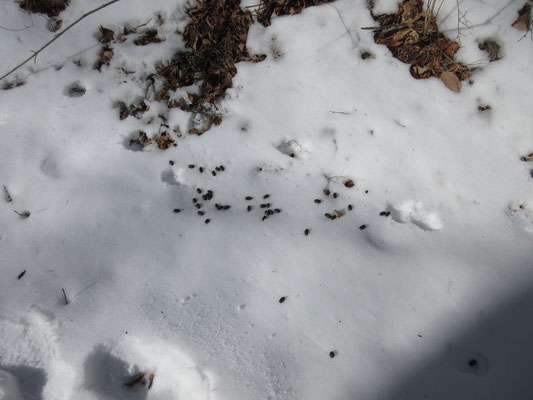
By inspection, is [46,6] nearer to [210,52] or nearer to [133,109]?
[133,109]

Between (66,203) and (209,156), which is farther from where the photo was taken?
(209,156)

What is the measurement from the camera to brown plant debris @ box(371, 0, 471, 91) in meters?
2.67

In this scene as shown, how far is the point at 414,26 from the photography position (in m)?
2.68

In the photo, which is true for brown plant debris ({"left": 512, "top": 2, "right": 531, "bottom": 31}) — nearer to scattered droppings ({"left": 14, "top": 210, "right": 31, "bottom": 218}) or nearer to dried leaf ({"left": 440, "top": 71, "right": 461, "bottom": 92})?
dried leaf ({"left": 440, "top": 71, "right": 461, "bottom": 92})

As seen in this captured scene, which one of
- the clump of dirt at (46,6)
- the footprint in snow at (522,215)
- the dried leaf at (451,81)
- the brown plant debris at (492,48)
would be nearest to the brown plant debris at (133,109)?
the clump of dirt at (46,6)

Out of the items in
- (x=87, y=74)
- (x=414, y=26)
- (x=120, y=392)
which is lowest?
(x=120, y=392)

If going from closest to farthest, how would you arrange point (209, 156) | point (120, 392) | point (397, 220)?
point (120, 392) < point (397, 220) < point (209, 156)

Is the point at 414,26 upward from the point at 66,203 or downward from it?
upward

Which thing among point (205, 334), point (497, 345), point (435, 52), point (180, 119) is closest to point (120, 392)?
point (205, 334)

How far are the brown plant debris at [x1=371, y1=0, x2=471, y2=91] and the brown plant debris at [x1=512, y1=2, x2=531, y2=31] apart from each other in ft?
1.51

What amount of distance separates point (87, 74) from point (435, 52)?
9.11ft

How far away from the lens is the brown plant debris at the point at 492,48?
262 centimetres

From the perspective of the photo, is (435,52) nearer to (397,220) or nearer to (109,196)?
(397,220)

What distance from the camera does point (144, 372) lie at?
198 cm
